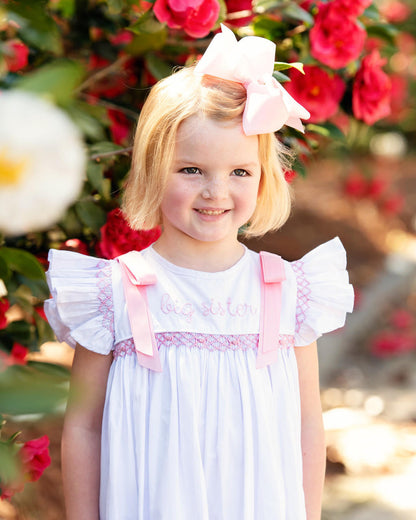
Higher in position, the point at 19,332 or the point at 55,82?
the point at 55,82

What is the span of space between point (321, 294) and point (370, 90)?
62cm

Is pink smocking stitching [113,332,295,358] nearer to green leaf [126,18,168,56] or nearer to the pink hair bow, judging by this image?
the pink hair bow

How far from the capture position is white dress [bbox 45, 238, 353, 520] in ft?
4.15

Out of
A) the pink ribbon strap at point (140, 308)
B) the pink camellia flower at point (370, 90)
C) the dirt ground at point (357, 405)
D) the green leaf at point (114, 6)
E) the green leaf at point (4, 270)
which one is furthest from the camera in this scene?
the dirt ground at point (357, 405)

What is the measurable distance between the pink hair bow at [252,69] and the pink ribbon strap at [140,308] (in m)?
0.32

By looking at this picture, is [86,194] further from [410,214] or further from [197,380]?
[410,214]

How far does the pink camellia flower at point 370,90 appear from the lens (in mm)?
1729

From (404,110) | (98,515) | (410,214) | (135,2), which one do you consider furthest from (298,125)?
(410,214)

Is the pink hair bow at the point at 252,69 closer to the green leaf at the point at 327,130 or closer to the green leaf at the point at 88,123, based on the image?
the green leaf at the point at 88,123

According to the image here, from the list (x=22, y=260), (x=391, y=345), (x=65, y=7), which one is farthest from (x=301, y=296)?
(x=391, y=345)

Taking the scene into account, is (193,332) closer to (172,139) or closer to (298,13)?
(172,139)

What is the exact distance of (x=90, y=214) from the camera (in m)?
1.58

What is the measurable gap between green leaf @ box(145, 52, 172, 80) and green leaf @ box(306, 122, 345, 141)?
379 millimetres

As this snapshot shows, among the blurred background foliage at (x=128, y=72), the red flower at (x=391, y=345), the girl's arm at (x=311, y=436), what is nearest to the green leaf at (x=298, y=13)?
the blurred background foliage at (x=128, y=72)
